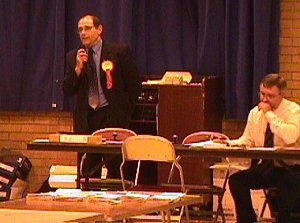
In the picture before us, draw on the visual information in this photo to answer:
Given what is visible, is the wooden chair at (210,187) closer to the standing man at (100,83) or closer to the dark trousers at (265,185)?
the dark trousers at (265,185)

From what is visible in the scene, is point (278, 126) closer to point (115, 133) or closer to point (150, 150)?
point (150, 150)

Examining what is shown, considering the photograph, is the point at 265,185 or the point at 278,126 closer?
the point at 278,126

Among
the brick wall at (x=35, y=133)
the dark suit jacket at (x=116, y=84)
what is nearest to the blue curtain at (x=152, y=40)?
the brick wall at (x=35, y=133)

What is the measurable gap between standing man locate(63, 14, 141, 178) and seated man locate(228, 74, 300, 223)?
1357mm

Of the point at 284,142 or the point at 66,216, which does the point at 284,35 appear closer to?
the point at 284,142

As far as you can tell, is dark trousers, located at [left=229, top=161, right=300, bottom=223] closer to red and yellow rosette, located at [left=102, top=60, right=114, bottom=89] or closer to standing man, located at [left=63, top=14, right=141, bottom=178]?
standing man, located at [left=63, top=14, right=141, bottom=178]

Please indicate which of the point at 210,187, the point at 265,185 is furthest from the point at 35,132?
the point at 265,185

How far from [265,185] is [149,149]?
1.00 m

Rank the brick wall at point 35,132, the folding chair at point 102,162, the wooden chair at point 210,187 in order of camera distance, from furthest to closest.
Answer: the brick wall at point 35,132 → the folding chair at point 102,162 → the wooden chair at point 210,187

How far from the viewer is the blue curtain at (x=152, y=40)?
9.95 m

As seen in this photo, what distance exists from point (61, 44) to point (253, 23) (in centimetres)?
196

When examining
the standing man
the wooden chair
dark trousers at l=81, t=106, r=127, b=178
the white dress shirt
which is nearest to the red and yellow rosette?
the standing man

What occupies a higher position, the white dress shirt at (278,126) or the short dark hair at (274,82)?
the short dark hair at (274,82)

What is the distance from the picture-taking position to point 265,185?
8.25 meters
